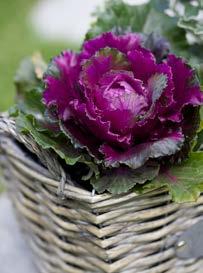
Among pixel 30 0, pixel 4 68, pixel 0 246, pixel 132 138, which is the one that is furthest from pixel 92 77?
pixel 30 0

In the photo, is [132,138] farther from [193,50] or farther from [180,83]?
[193,50]

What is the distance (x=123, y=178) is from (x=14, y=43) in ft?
5.57

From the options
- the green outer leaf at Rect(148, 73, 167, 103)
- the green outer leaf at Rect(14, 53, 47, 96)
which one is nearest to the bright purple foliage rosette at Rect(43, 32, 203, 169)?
the green outer leaf at Rect(148, 73, 167, 103)

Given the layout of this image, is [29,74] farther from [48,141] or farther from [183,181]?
[183,181]

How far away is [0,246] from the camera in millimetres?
1040

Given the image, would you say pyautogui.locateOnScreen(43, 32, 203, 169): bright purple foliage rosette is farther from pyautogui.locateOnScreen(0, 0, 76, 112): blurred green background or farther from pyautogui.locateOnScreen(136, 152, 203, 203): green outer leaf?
pyautogui.locateOnScreen(0, 0, 76, 112): blurred green background

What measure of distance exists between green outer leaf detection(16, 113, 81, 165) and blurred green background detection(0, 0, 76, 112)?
1.17m

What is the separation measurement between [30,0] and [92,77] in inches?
79.2

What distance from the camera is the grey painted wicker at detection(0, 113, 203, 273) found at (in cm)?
72

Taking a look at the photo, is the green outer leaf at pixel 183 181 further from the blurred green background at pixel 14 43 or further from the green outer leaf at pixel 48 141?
the blurred green background at pixel 14 43

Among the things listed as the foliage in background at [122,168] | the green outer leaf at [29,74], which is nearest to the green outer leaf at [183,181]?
the foliage in background at [122,168]

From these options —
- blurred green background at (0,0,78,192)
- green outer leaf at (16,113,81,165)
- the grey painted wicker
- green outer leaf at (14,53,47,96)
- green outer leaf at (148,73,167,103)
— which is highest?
blurred green background at (0,0,78,192)

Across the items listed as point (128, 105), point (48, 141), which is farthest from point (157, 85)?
point (48, 141)

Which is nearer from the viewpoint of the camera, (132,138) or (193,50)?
(132,138)
